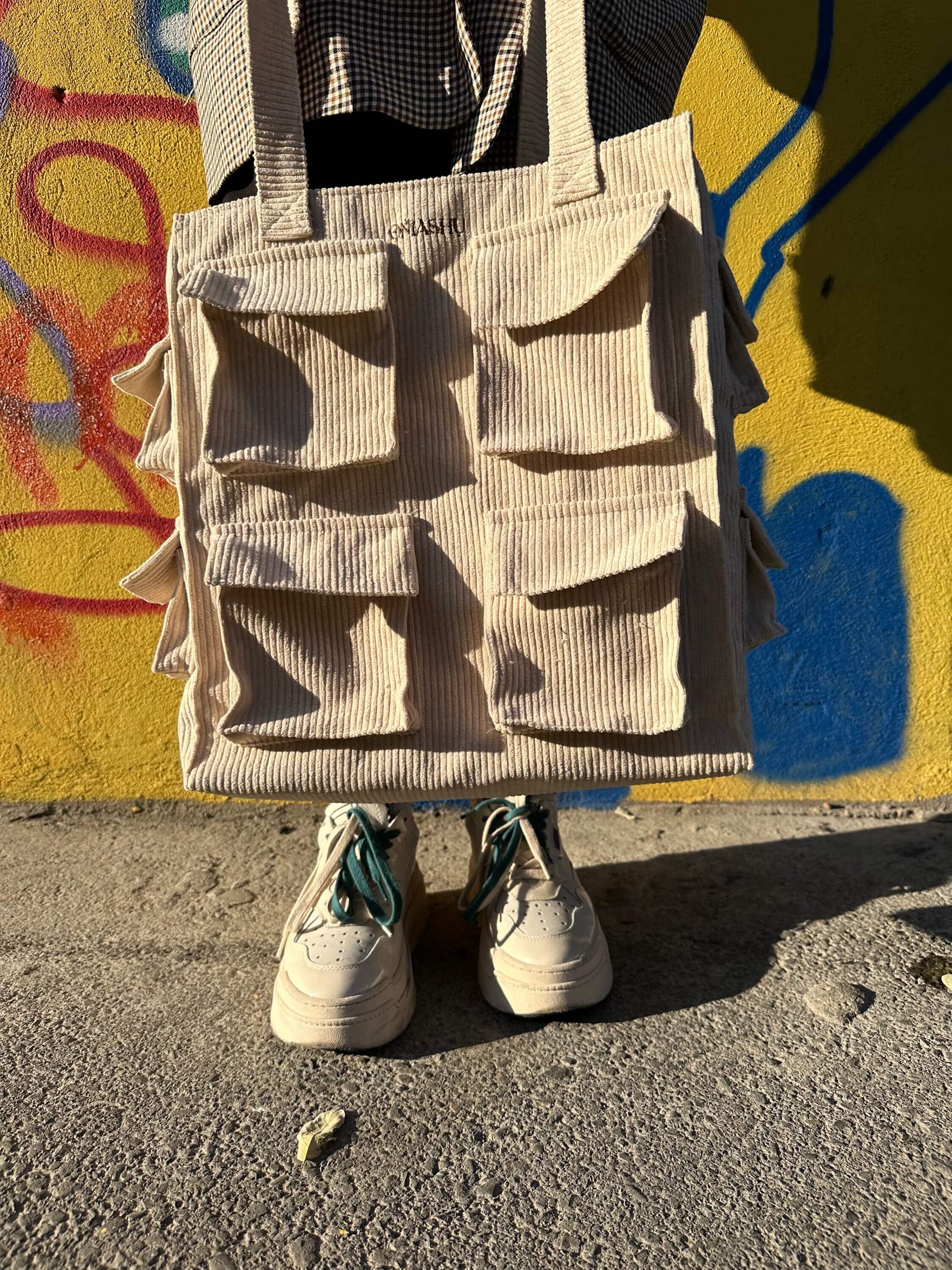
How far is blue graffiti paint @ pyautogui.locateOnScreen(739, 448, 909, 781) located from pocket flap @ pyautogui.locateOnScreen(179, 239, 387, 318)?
91 cm

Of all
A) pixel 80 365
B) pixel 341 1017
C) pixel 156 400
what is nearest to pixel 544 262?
pixel 156 400

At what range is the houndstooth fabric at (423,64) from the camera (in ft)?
3.08

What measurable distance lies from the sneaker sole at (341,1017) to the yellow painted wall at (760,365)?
0.78 meters

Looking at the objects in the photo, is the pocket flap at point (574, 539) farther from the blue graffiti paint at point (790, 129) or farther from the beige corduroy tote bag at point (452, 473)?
the blue graffiti paint at point (790, 129)

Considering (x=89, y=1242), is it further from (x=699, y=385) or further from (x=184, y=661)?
(x=699, y=385)

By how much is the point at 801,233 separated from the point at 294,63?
1.00 m

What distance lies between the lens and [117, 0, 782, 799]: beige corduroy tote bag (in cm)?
90

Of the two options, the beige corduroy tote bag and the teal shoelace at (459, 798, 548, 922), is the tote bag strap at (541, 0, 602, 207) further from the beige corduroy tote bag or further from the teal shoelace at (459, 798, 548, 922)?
the teal shoelace at (459, 798, 548, 922)

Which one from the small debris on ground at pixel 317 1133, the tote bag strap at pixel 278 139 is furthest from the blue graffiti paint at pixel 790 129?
the small debris on ground at pixel 317 1133

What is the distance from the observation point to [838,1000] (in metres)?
1.03

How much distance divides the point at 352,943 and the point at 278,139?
34.3 inches

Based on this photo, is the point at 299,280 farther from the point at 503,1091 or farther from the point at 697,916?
the point at 697,916

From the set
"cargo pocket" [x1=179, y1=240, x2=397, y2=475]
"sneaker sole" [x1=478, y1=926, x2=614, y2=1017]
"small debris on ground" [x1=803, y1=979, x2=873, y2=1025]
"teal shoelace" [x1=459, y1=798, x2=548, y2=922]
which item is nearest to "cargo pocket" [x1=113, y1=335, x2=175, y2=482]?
"cargo pocket" [x1=179, y1=240, x2=397, y2=475]

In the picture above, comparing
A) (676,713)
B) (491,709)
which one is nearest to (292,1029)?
(491,709)
